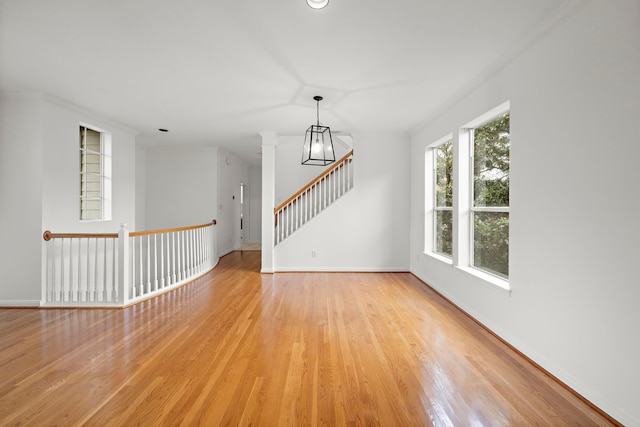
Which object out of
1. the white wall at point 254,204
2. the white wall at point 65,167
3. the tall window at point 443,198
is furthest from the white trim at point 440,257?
the white wall at point 254,204

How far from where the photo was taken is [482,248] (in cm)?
362

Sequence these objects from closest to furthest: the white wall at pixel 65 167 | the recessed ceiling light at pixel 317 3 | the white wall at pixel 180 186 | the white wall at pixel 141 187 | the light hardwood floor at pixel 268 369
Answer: the light hardwood floor at pixel 268 369 → the recessed ceiling light at pixel 317 3 → the white wall at pixel 65 167 → the white wall at pixel 141 187 → the white wall at pixel 180 186

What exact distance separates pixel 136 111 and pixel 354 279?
443 cm

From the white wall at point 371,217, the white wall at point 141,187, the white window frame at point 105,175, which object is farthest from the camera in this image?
the white wall at point 141,187

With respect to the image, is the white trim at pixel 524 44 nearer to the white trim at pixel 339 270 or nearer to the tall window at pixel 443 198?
the tall window at pixel 443 198

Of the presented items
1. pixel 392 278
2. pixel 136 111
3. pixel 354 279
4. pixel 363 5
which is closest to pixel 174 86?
pixel 136 111

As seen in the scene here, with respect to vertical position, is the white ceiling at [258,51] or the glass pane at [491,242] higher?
the white ceiling at [258,51]

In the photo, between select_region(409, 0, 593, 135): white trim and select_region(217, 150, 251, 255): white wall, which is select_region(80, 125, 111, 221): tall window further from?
select_region(409, 0, 593, 135): white trim

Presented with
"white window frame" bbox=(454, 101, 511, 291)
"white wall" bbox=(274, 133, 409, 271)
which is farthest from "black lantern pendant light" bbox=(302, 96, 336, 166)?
"white window frame" bbox=(454, 101, 511, 291)

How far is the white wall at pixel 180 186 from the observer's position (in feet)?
24.0

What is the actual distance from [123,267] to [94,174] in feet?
6.24

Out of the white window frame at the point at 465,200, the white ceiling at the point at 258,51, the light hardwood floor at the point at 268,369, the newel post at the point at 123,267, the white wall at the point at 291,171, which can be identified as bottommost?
the light hardwood floor at the point at 268,369

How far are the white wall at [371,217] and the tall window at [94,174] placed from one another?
309 cm

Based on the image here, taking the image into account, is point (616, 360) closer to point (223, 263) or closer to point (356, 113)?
point (356, 113)
